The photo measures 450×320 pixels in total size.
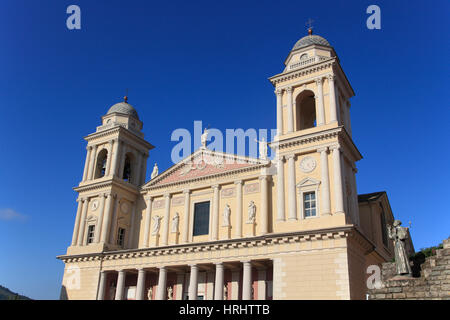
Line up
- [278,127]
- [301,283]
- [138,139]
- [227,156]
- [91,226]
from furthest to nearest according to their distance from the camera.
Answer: [138,139] → [91,226] → [227,156] → [278,127] → [301,283]

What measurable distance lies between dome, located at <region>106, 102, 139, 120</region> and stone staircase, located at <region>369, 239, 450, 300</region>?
2626cm

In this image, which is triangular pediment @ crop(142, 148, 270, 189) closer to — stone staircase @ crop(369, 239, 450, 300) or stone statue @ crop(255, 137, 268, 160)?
stone statue @ crop(255, 137, 268, 160)

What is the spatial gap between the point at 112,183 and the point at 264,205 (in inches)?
500

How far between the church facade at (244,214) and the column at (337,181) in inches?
2.3

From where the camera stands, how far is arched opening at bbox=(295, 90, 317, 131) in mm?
26125

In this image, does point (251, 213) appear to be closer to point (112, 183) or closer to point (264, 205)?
point (264, 205)

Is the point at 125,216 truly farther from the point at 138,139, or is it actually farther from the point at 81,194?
the point at 138,139

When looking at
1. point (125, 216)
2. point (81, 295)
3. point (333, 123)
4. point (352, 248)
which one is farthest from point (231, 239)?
point (81, 295)

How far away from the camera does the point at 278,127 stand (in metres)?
25.4

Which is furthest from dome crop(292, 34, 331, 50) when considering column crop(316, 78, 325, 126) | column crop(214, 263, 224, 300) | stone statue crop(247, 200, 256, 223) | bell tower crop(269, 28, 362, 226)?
column crop(214, 263, 224, 300)

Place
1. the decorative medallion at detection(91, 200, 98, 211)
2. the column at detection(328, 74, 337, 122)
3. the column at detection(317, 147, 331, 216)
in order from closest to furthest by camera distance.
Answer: the column at detection(317, 147, 331, 216) < the column at detection(328, 74, 337, 122) < the decorative medallion at detection(91, 200, 98, 211)

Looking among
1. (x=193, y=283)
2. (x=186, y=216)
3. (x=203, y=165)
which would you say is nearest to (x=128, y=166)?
(x=203, y=165)

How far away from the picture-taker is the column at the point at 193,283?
25141mm
